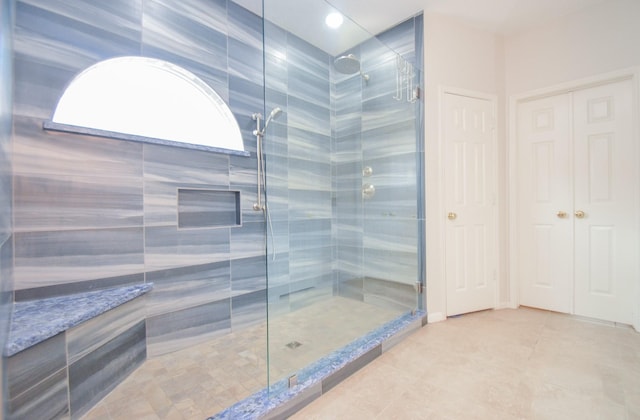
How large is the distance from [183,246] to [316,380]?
4.17 feet

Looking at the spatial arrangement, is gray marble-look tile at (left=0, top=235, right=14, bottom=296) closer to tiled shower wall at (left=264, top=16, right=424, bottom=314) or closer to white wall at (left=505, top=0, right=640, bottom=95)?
tiled shower wall at (left=264, top=16, right=424, bottom=314)

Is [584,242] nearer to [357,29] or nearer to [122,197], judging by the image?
[357,29]

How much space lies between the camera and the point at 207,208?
2.09 metres

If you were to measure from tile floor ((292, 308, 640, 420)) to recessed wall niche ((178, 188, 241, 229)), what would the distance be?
1431 millimetres

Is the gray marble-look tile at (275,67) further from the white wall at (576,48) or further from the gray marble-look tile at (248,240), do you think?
the white wall at (576,48)

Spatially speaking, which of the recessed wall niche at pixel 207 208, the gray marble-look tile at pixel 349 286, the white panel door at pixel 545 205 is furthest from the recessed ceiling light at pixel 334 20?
the gray marble-look tile at pixel 349 286

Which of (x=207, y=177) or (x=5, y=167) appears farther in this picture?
(x=207, y=177)

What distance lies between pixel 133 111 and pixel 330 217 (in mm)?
1627

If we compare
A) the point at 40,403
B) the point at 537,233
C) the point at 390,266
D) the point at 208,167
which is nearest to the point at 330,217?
the point at 390,266

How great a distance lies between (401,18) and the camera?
2404 mm

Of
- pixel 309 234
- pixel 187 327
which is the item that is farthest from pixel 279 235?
pixel 187 327

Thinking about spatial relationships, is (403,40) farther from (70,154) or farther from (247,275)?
(70,154)

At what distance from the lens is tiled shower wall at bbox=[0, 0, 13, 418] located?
1023 mm

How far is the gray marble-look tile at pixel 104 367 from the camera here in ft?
4.09
